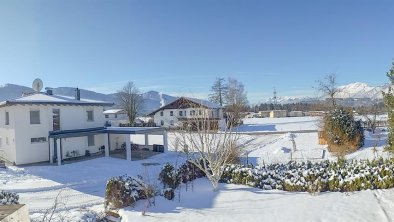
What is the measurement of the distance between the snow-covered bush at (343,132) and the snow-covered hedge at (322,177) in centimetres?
879

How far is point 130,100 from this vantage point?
5719 cm

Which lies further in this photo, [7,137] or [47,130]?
[47,130]

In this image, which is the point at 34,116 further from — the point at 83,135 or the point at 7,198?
the point at 7,198

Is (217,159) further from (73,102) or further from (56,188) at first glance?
(73,102)

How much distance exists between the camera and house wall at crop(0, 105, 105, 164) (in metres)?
24.2

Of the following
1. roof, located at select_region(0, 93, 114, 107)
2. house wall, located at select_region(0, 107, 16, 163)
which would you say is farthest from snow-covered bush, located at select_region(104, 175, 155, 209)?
house wall, located at select_region(0, 107, 16, 163)

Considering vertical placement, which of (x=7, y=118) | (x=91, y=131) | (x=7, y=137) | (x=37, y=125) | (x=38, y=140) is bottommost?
(x=38, y=140)

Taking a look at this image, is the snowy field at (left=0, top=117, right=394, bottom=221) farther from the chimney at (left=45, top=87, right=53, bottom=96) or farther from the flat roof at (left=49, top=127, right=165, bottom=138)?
the chimney at (left=45, top=87, right=53, bottom=96)

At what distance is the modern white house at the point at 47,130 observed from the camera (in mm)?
24297

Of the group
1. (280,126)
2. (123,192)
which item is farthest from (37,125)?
(280,126)

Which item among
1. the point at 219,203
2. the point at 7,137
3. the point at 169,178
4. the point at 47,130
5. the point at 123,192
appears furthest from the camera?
the point at 47,130

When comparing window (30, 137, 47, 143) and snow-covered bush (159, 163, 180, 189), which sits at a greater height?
window (30, 137, 47, 143)

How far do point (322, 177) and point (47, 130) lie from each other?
21.0 m

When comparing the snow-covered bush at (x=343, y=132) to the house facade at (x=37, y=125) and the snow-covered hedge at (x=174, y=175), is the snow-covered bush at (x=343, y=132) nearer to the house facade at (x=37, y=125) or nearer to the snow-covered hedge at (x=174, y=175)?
the snow-covered hedge at (x=174, y=175)
